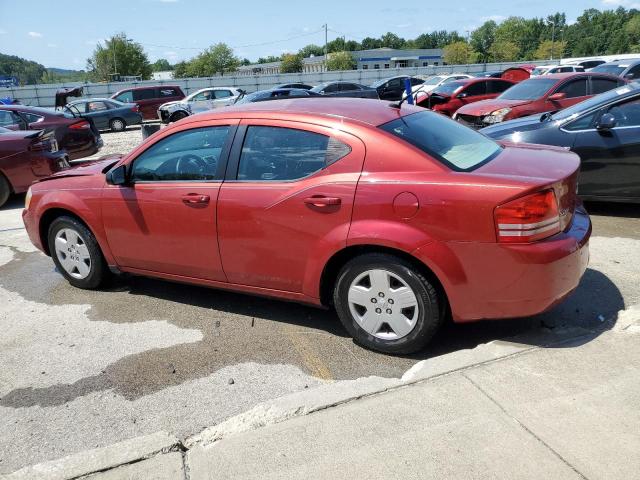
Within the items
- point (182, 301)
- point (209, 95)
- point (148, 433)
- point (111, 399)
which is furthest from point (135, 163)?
point (209, 95)

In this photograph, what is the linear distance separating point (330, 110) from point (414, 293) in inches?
55.4

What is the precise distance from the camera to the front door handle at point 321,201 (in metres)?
3.46

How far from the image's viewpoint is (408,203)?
327 centimetres

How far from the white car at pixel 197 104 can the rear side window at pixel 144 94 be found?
2.36 meters

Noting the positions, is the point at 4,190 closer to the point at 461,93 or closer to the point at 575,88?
the point at 575,88

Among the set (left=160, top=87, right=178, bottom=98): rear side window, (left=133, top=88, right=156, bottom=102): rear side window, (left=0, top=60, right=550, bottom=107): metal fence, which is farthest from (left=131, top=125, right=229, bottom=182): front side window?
(left=0, top=60, right=550, bottom=107): metal fence

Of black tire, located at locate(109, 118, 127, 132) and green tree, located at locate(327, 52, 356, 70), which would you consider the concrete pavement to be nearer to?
black tire, located at locate(109, 118, 127, 132)

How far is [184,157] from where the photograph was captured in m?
4.21

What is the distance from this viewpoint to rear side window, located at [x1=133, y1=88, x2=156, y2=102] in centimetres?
2527

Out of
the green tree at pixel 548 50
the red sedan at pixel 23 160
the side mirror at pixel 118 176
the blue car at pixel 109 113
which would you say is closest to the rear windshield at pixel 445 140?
the side mirror at pixel 118 176

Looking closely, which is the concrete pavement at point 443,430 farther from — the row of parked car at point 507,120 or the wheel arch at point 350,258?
the row of parked car at point 507,120

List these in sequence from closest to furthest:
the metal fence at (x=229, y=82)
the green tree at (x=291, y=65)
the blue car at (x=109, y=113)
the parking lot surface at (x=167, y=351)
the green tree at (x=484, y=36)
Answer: the parking lot surface at (x=167, y=351), the blue car at (x=109, y=113), the metal fence at (x=229, y=82), the green tree at (x=291, y=65), the green tree at (x=484, y=36)

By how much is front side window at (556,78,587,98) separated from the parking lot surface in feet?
20.9

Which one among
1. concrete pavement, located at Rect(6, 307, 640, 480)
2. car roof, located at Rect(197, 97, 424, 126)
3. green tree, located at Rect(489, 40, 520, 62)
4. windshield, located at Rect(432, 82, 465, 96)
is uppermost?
car roof, located at Rect(197, 97, 424, 126)
